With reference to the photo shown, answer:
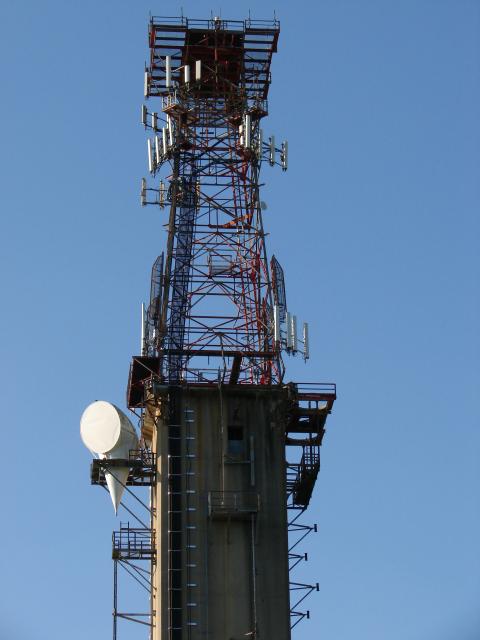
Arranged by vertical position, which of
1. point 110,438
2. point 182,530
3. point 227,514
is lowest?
point 182,530

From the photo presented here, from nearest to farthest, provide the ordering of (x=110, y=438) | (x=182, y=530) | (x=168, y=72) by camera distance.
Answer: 1. (x=182, y=530)
2. (x=110, y=438)
3. (x=168, y=72)

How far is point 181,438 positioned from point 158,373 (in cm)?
334

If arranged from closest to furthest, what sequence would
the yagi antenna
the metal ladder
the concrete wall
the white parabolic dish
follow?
1. the metal ladder
2. the concrete wall
3. the white parabolic dish
4. the yagi antenna

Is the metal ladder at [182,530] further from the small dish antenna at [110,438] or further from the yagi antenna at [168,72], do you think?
the yagi antenna at [168,72]

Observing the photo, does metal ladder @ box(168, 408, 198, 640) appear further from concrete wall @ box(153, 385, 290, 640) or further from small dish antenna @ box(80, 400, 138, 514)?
small dish antenna @ box(80, 400, 138, 514)

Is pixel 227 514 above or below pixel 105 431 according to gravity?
below

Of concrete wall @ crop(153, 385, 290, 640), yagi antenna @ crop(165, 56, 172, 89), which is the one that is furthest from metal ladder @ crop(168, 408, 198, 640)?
yagi antenna @ crop(165, 56, 172, 89)

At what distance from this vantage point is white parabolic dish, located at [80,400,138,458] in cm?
8919

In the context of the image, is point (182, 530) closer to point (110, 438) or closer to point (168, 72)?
Result: point (110, 438)

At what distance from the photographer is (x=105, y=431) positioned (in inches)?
3516

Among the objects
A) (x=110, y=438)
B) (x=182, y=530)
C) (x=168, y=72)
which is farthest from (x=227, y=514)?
(x=168, y=72)

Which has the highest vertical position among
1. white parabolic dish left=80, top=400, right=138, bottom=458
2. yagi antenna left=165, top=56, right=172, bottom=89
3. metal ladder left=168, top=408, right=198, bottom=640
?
yagi antenna left=165, top=56, right=172, bottom=89

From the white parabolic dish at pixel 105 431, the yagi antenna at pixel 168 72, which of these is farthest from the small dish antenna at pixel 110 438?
the yagi antenna at pixel 168 72

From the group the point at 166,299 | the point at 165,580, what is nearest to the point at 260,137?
the point at 166,299
